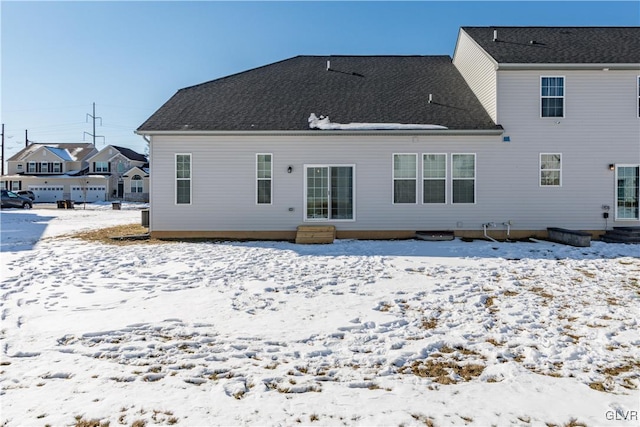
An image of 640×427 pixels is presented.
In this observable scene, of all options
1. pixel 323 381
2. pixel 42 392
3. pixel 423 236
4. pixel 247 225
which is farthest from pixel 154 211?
pixel 323 381

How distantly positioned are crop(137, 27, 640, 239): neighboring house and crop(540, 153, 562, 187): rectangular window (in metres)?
0.03

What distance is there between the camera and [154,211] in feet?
38.3

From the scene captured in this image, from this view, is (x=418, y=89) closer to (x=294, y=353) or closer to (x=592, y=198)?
(x=592, y=198)

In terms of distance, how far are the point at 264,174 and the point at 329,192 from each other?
214cm

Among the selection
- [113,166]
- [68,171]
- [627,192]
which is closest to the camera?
[627,192]

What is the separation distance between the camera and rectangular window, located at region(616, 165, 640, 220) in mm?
11352

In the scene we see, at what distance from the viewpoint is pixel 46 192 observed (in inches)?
1649

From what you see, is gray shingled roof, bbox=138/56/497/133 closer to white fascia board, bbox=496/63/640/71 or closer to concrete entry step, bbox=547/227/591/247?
white fascia board, bbox=496/63/640/71

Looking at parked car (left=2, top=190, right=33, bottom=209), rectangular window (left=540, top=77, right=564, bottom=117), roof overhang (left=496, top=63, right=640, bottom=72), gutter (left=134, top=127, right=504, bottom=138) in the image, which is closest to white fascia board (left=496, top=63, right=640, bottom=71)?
roof overhang (left=496, top=63, right=640, bottom=72)

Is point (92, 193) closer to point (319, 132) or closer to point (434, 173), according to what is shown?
point (319, 132)

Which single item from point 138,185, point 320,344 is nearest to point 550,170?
point 320,344

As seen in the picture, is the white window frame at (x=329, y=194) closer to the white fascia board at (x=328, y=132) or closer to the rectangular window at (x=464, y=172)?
the white fascia board at (x=328, y=132)

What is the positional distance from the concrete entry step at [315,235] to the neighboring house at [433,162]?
0.63 metres

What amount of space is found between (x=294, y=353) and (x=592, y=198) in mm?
11614
